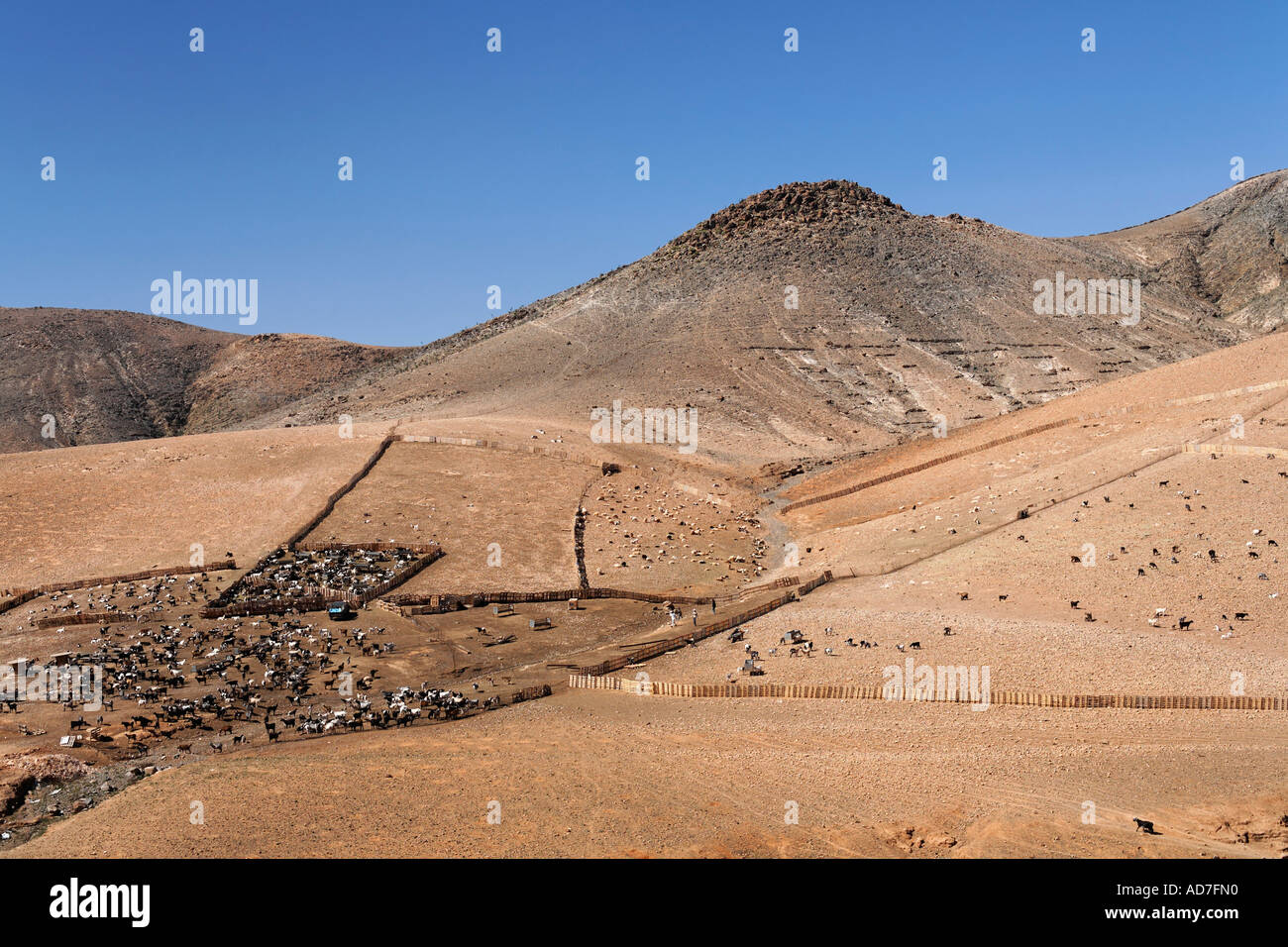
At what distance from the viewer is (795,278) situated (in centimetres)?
10350

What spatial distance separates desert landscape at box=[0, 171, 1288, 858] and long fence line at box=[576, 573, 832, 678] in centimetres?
14

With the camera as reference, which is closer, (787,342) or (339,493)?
(339,493)

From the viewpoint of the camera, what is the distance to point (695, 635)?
33.3 m

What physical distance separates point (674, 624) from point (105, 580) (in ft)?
72.6

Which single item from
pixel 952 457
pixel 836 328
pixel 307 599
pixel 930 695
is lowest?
pixel 930 695

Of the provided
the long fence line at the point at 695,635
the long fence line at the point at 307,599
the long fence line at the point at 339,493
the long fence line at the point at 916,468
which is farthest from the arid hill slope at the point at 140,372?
the long fence line at the point at 695,635

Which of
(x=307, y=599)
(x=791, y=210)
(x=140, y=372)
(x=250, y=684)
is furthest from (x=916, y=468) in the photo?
(x=140, y=372)

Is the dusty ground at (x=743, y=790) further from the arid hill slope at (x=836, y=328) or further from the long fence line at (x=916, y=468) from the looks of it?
the arid hill slope at (x=836, y=328)

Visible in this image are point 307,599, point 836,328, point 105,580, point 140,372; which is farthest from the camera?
point 140,372

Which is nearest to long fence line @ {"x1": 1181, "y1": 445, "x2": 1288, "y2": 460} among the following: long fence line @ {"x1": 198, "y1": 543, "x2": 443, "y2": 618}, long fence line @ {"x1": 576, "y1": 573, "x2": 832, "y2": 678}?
long fence line @ {"x1": 576, "y1": 573, "x2": 832, "y2": 678}

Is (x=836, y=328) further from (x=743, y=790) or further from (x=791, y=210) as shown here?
(x=743, y=790)

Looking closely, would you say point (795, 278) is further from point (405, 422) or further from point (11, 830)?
point (11, 830)

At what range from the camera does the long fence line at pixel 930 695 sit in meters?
24.8
